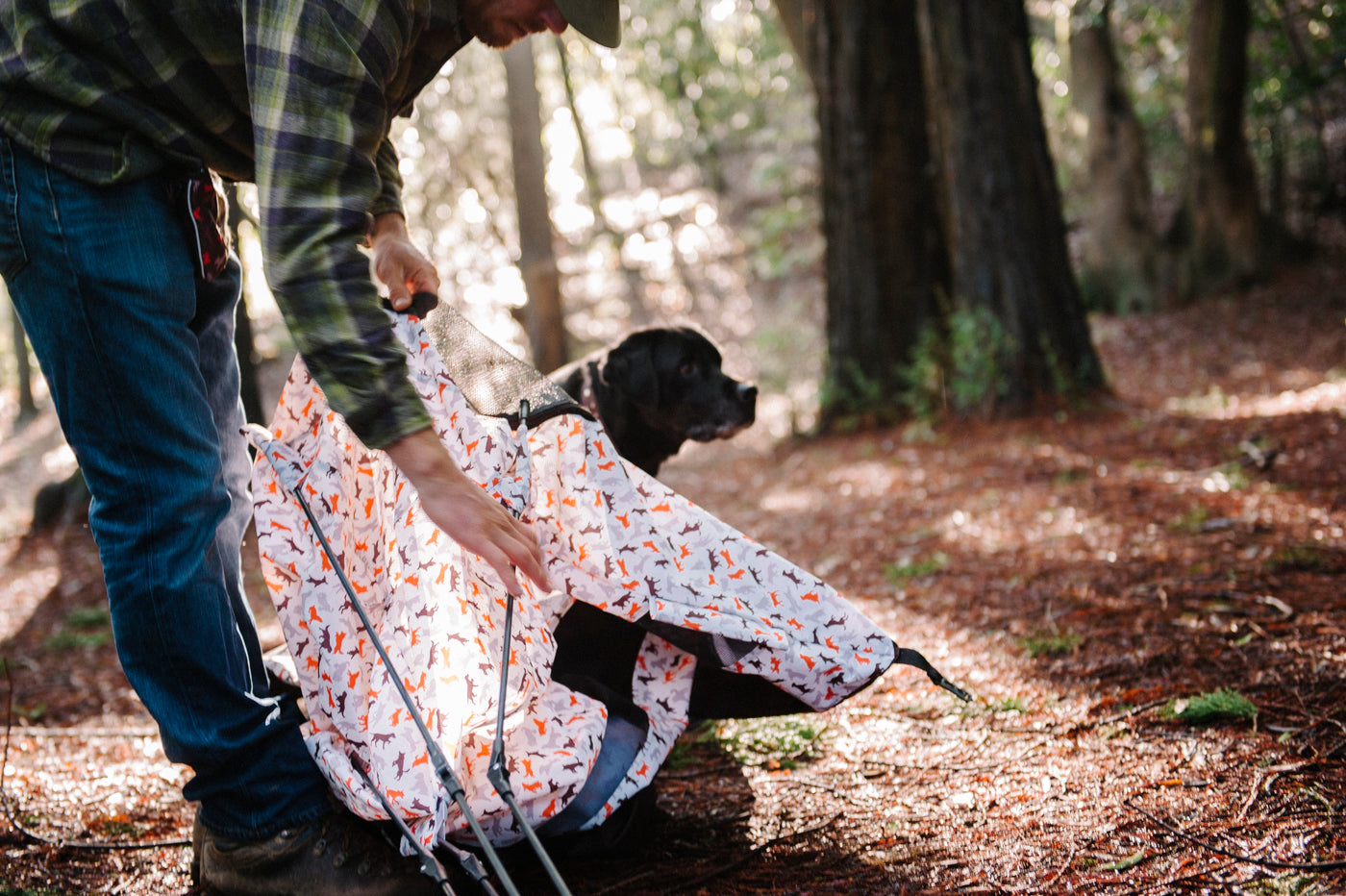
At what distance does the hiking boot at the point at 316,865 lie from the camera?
5.62ft

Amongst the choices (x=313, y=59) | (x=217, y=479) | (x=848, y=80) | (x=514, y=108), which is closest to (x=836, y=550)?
(x=217, y=479)

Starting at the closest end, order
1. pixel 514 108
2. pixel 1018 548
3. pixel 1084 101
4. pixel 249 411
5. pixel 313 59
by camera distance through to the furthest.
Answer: pixel 313 59
pixel 1018 548
pixel 249 411
pixel 514 108
pixel 1084 101

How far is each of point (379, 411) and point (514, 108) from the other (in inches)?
346

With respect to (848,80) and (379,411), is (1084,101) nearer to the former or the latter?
(848,80)

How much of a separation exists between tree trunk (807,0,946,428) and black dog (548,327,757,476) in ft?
11.2

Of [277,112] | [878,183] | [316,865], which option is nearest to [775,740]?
[316,865]

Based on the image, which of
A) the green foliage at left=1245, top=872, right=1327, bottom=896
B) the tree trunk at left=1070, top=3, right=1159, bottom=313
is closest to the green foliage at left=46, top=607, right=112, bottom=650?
the green foliage at left=1245, top=872, right=1327, bottom=896

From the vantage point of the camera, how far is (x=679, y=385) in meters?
4.21

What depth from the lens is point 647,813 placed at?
1989 millimetres

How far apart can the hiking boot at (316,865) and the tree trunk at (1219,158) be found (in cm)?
1292

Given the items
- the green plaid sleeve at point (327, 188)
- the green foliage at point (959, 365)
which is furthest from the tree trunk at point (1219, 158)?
the green plaid sleeve at point (327, 188)

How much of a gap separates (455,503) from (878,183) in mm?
6737

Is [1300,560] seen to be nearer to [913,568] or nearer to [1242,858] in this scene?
[913,568]

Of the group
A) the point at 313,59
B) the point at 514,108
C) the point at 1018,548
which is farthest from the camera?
the point at 514,108
